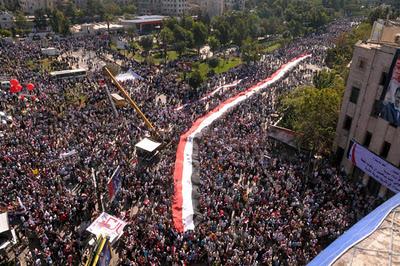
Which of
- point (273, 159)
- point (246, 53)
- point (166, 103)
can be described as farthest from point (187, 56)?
point (273, 159)

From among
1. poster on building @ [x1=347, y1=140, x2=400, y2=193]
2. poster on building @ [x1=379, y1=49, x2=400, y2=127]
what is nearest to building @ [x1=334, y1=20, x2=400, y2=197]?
poster on building @ [x1=379, y1=49, x2=400, y2=127]

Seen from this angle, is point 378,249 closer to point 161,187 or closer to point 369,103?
point 161,187

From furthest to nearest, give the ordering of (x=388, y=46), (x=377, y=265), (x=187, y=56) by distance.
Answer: (x=187, y=56), (x=388, y=46), (x=377, y=265)

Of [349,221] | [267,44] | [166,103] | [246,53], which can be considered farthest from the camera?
[267,44]

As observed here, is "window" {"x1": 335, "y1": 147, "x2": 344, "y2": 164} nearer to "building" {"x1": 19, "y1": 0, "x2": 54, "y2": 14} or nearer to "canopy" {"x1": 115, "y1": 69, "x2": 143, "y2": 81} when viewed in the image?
"canopy" {"x1": 115, "y1": 69, "x2": 143, "y2": 81}

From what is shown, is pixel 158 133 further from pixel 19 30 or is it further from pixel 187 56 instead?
pixel 19 30

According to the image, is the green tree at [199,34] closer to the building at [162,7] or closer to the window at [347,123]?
the window at [347,123]
